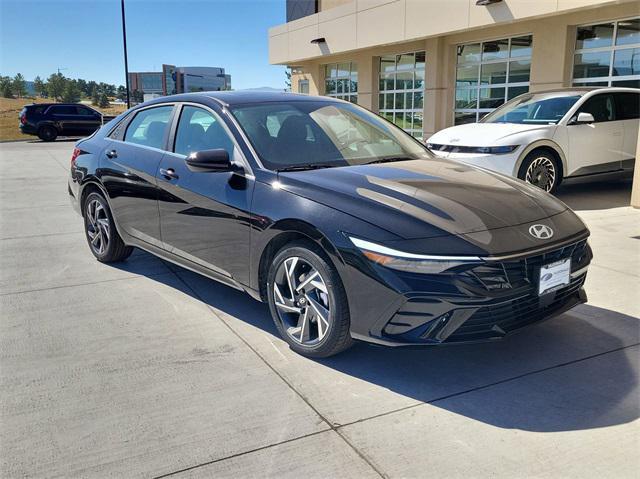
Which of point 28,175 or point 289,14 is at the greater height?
point 289,14

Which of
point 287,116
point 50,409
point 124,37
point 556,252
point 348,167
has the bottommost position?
point 50,409

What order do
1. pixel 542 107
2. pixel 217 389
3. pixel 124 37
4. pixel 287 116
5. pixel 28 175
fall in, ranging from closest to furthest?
pixel 217 389
pixel 287 116
pixel 542 107
pixel 28 175
pixel 124 37

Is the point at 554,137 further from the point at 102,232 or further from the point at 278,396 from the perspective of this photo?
the point at 278,396

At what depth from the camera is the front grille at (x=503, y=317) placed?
304 centimetres

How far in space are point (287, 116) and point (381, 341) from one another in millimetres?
1982

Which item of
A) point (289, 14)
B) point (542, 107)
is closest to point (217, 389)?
point (542, 107)

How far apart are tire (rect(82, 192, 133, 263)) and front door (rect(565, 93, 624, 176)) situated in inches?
265

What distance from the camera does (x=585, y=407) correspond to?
3025 millimetres

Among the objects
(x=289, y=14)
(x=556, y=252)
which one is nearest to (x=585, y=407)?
(x=556, y=252)

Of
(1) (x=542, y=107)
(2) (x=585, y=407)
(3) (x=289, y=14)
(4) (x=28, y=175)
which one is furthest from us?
(3) (x=289, y=14)

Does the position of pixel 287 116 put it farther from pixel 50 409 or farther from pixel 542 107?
pixel 542 107

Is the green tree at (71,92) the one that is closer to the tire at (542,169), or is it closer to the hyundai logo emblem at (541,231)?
the tire at (542,169)

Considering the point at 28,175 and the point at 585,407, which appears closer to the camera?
the point at 585,407

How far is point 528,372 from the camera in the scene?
341 cm
